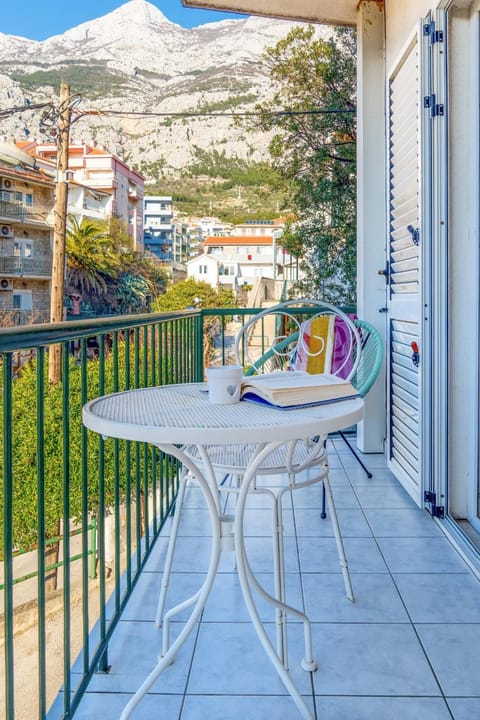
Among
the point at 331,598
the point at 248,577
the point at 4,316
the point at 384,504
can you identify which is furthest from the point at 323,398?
the point at 4,316

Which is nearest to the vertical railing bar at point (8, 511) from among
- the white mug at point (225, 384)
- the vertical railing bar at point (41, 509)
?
the vertical railing bar at point (41, 509)

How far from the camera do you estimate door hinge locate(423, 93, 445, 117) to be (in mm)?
2279

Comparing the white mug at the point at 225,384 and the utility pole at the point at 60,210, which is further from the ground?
the utility pole at the point at 60,210

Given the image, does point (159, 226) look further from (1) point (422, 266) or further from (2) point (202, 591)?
(2) point (202, 591)

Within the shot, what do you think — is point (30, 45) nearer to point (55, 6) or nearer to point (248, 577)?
point (55, 6)

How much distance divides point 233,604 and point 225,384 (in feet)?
2.75

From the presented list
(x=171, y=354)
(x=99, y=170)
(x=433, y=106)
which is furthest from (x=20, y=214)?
(x=433, y=106)

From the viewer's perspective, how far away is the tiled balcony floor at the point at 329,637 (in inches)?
52.6

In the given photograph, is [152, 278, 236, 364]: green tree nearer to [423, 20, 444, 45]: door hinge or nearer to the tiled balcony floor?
[423, 20, 444, 45]: door hinge

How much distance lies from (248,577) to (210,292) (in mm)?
27825

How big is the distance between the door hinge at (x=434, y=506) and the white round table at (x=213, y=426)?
1220mm

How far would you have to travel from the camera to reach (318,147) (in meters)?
8.23

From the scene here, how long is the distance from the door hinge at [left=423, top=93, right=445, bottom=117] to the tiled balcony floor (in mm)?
1608

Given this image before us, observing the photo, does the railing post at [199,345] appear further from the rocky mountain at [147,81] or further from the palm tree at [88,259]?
the rocky mountain at [147,81]
